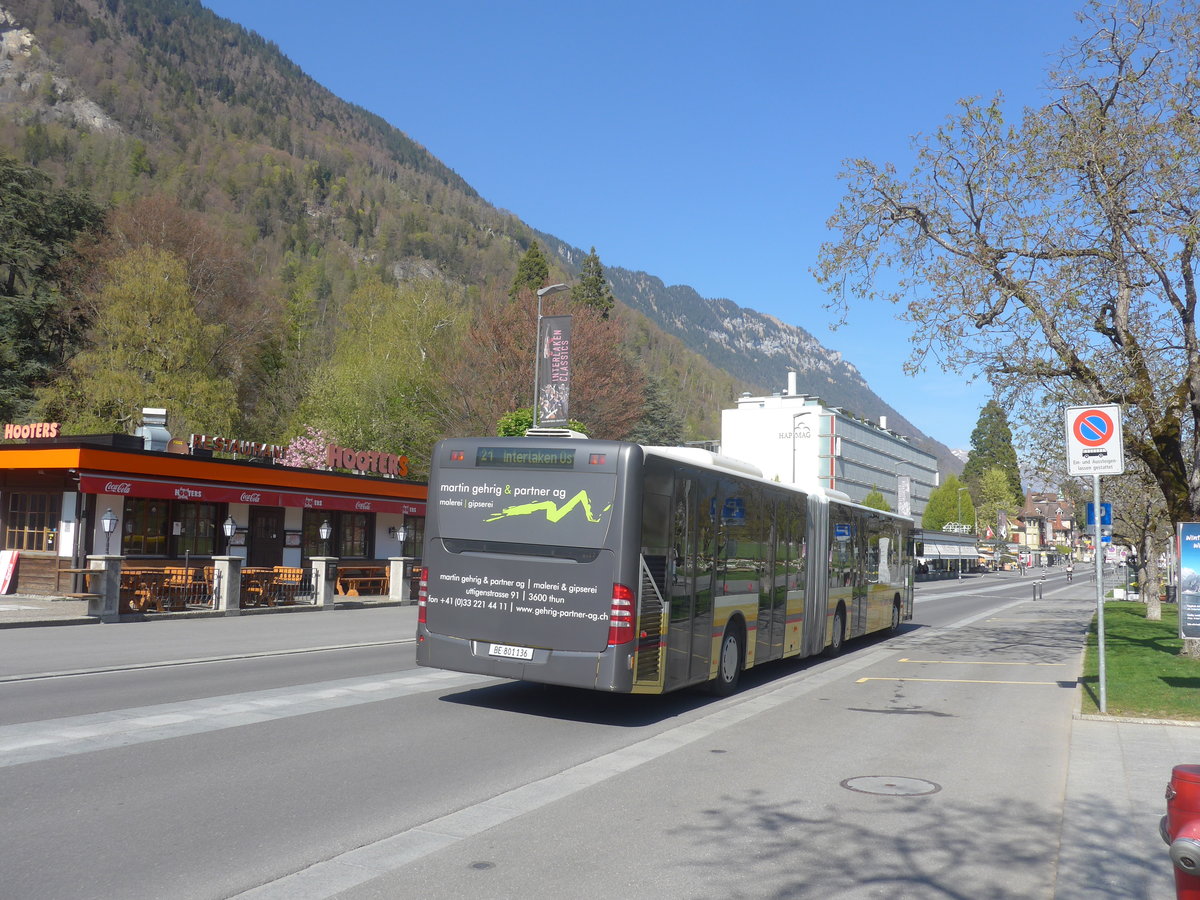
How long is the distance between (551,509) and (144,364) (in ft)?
132

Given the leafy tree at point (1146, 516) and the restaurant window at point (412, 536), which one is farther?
the restaurant window at point (412, 536)

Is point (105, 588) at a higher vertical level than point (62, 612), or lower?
higher

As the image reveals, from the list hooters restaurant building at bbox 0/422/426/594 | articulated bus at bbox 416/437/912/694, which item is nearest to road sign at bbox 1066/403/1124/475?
articulated bus at bbox 416/437/912/694

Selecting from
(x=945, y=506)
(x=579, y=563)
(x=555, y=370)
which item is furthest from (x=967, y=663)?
(x=945, y=506)

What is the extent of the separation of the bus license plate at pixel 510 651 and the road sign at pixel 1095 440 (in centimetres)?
663

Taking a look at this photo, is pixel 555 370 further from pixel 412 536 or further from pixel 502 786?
pixel 502 786

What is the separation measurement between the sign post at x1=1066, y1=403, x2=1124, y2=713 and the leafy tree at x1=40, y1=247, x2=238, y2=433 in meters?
40.1

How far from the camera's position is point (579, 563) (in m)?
10.2

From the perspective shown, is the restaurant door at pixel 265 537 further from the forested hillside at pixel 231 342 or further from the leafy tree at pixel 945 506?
the leafy tree at pixel 945 506

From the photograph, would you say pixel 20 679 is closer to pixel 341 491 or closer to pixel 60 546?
pixel 60 546

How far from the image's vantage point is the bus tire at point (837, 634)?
18469mm

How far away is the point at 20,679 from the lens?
12453 millimetres

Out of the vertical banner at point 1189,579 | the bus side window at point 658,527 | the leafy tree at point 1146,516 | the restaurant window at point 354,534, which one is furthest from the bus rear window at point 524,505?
the restaurant window at point 354,534

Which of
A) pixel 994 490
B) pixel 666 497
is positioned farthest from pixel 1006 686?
pixel 994 490
